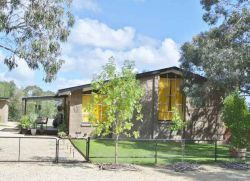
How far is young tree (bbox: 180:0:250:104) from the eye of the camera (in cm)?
2183

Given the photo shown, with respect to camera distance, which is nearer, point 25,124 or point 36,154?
point 36,154

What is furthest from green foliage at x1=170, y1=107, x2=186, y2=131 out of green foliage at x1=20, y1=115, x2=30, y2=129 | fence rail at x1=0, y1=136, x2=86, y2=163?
green foliage at x1=20, y1=115, x2=30, y2=129

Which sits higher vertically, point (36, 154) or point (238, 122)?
point (238, 122)

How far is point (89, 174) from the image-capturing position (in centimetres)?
1307

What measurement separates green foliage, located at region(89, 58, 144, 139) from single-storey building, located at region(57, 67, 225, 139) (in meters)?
11.6

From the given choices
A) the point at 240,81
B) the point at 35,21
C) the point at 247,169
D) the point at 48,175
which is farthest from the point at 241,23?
the point at 48,175

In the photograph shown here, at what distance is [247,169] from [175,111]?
11042 millimetres

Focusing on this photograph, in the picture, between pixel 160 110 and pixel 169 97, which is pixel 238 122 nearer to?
pixel 160 110

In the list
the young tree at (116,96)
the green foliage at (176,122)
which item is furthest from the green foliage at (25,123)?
the young tree at (116,96)

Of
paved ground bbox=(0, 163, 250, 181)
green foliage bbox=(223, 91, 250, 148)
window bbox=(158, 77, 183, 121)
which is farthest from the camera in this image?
window bbox=(158, 77, 183, 121)

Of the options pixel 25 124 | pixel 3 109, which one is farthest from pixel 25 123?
pixel 3 109

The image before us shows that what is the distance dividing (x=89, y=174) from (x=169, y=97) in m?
15.6

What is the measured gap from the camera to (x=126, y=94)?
588 inches

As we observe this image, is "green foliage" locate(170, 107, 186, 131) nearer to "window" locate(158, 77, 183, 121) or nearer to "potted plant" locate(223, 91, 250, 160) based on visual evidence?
"window" locate(158, 77, 183, 121)
